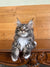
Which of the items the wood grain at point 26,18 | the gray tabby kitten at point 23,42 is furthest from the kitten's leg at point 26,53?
the wood grain at point 26,18

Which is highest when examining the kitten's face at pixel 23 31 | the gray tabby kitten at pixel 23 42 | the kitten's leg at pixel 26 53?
the kitten's face at pixel 23 31

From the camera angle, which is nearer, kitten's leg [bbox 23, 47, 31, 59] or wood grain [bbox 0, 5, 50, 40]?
kitten's leg [bbox 23, 47, 31, 59]

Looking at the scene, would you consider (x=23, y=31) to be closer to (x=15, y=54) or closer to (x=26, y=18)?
(x=15, y=54)

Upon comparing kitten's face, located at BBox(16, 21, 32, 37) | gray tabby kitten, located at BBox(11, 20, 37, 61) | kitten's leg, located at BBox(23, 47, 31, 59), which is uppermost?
kitten's face, located at BBox(16, 21, 32, 37)

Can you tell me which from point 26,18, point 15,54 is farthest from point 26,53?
point 26,18

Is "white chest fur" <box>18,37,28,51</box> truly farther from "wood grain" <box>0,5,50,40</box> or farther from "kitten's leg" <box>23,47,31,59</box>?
"wood grain" <box>0,5,50,40</box>

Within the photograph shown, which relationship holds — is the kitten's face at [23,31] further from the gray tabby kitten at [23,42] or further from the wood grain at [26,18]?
the wood grain at [26,18]

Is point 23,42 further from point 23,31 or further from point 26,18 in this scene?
point 26,18

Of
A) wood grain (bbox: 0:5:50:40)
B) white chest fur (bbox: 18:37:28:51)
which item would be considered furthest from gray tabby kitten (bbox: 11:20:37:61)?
wood grain (bbox: 0:5:50:40)

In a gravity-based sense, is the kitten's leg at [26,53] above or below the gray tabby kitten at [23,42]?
below

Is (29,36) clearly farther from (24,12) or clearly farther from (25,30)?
(24,12)

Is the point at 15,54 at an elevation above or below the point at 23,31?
below

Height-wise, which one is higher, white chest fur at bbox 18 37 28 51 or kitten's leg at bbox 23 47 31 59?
white chest fur at bbox 18 37 28 51

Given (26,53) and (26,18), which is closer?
(26,53)
